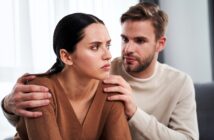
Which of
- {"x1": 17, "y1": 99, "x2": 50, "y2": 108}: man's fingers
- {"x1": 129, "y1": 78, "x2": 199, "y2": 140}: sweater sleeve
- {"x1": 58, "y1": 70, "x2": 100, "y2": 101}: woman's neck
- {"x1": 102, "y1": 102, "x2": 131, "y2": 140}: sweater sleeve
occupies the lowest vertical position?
{"x1": 129, "y1": 78, "x2": 199, "y2": 140}: sweater sleeve

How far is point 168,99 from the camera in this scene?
4.65 ft

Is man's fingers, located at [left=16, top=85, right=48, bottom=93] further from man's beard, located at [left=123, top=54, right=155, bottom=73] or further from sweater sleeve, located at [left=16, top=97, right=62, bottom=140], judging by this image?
man's beard, located at [left=123, top=54, right=155, bottom=73]

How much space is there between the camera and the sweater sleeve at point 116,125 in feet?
3.42

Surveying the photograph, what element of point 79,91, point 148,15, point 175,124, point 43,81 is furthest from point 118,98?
point 148,15

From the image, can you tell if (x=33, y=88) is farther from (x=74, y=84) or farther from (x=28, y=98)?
(x=74, y=84)

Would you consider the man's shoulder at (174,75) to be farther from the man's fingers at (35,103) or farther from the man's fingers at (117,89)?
the man's fingers at (35,103)

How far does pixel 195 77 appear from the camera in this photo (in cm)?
252

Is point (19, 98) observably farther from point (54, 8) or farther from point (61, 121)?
point (54, 8)

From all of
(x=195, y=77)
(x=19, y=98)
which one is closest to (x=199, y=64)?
(x=195, y=77)

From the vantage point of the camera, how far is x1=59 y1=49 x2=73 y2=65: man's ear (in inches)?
41.4

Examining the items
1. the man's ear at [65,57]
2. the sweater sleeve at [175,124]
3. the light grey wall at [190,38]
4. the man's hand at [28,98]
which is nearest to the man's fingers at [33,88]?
the man's hand at [28,98]

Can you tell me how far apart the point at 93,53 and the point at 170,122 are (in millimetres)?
561

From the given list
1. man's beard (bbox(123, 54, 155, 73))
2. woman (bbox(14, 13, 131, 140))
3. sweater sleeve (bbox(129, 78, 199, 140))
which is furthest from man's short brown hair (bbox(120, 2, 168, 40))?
woman (bbox(14, 13, 131, 140))

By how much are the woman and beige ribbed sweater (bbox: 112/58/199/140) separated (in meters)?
0.22
